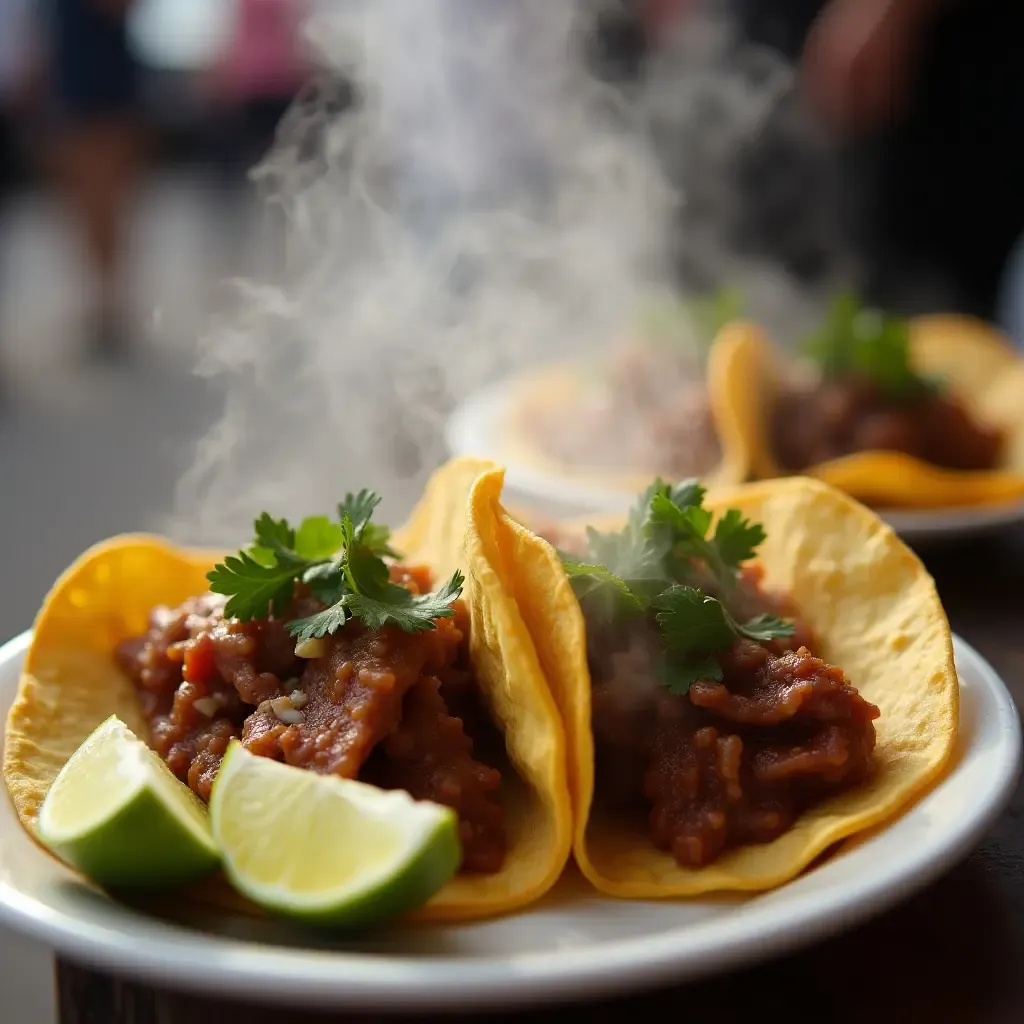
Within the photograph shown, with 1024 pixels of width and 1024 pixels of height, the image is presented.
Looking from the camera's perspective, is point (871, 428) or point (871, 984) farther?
point (871, 428)

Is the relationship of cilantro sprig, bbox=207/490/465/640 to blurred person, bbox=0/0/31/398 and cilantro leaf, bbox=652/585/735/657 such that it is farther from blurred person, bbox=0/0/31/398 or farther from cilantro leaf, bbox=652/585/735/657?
blurred person, bbox=0/0/31/398

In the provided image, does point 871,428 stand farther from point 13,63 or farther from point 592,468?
point 13,63

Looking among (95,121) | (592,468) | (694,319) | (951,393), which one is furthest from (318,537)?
(95,121)

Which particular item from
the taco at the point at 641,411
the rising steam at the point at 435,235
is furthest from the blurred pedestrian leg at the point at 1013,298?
the taco at the point at 641,411

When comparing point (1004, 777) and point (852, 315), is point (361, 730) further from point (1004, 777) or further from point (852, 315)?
point (852, 315)

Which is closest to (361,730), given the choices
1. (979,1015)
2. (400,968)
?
(400,968)

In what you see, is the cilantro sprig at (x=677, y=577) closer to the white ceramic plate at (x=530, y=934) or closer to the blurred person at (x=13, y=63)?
the white ceramic plate at (x=530, y=934)
